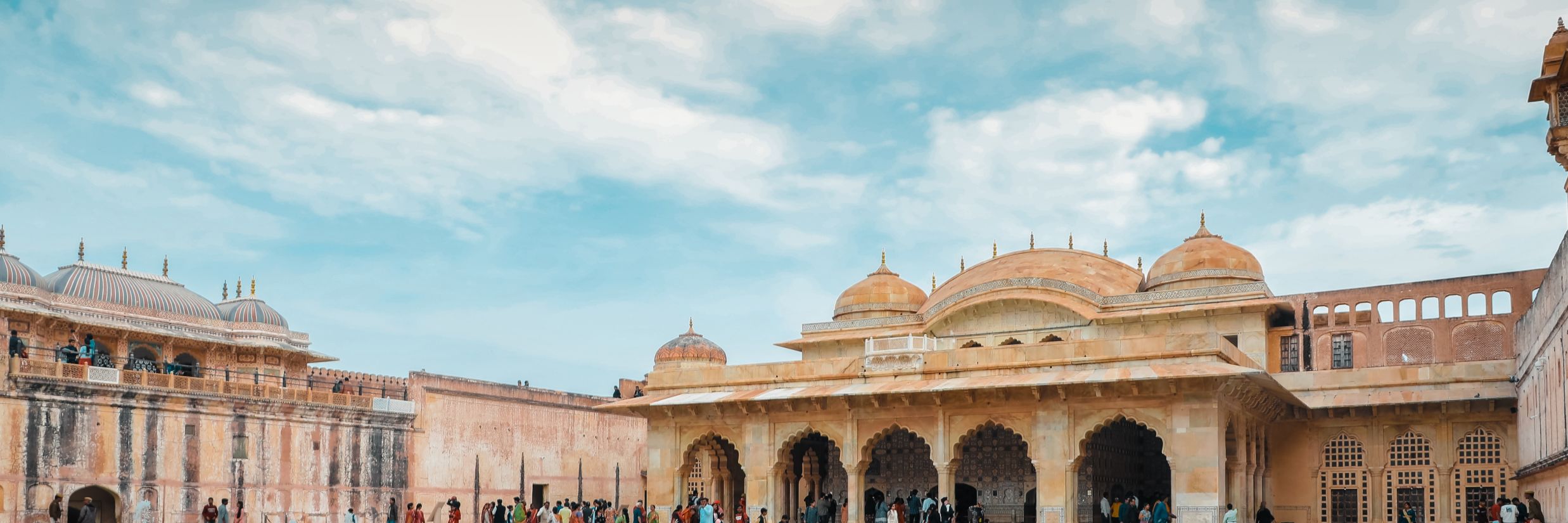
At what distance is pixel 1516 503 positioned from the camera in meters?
19.7

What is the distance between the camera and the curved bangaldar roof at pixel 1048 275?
28984mm

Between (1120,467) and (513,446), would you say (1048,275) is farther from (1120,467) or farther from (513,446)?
(513,446)

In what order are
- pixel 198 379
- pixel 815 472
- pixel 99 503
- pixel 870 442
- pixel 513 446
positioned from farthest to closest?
1. pixel 513 446
2. pixel 198 379
3. pixel 815 472
4. pixel 99 503
5. pixel 870 442

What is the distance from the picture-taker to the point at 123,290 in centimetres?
3125

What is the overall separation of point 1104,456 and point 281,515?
18037 millimetres

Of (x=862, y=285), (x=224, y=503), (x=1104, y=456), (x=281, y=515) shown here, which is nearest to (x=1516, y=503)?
(x=1104, y=456)

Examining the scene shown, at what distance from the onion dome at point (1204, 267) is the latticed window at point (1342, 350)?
85.5 inches

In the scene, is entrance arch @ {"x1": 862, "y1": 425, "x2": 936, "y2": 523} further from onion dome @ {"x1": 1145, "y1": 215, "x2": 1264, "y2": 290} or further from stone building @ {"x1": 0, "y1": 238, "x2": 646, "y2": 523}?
stone building @ {"x1": 0, "y1": 238, "x2": 646, "y2": 523}

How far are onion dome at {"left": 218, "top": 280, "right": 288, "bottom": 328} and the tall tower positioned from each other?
28.1 metres

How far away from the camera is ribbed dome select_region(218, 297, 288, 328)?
33531 millimetres

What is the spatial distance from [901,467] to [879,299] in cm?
593

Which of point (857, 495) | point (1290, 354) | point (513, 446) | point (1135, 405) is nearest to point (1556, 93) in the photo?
point (1135, 405)

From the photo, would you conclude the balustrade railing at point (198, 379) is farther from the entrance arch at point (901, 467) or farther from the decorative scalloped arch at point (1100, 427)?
the decorative scalloped arch at point (1100, 427)

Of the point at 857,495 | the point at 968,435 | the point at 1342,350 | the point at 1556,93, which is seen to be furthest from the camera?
the point at 1342,350
